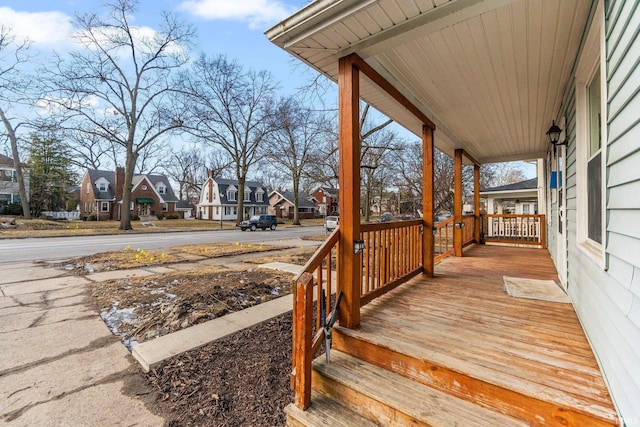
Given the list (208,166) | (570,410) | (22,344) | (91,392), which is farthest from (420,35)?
(208,166)

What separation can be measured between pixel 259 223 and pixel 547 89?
19.5 metres

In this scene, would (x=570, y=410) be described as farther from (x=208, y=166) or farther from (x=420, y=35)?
(x=208, y=166)

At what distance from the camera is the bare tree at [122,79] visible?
51.3 feet

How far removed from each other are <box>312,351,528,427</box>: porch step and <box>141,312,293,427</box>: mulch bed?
449 mm

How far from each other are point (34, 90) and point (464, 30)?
2193cm

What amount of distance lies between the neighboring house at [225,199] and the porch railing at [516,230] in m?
29.9

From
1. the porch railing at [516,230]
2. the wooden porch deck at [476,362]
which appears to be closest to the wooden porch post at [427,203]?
the wooden porch deck at [476,362]

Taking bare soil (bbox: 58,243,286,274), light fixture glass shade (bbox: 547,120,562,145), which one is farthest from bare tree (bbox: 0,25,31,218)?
light fixture glass shade (bbox: 547,120,562,145)

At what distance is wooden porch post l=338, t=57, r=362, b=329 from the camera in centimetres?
251

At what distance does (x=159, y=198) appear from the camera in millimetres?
34562

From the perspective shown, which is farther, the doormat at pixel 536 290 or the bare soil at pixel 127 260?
the bare soil at pixel 127 260

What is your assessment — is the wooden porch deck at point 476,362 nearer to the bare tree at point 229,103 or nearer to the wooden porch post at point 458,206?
the wooden porch post at point 458,206

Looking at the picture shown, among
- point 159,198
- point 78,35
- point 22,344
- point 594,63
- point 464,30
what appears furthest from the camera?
point 159,198

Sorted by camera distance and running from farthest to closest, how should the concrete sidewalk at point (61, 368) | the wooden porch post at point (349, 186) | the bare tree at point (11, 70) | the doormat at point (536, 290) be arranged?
the bare tree at point (11, 70)
the doormat at point (536, 290)
the wooden porch post at point (349, 186)
the concrete sidewalk at point (61, 368)
